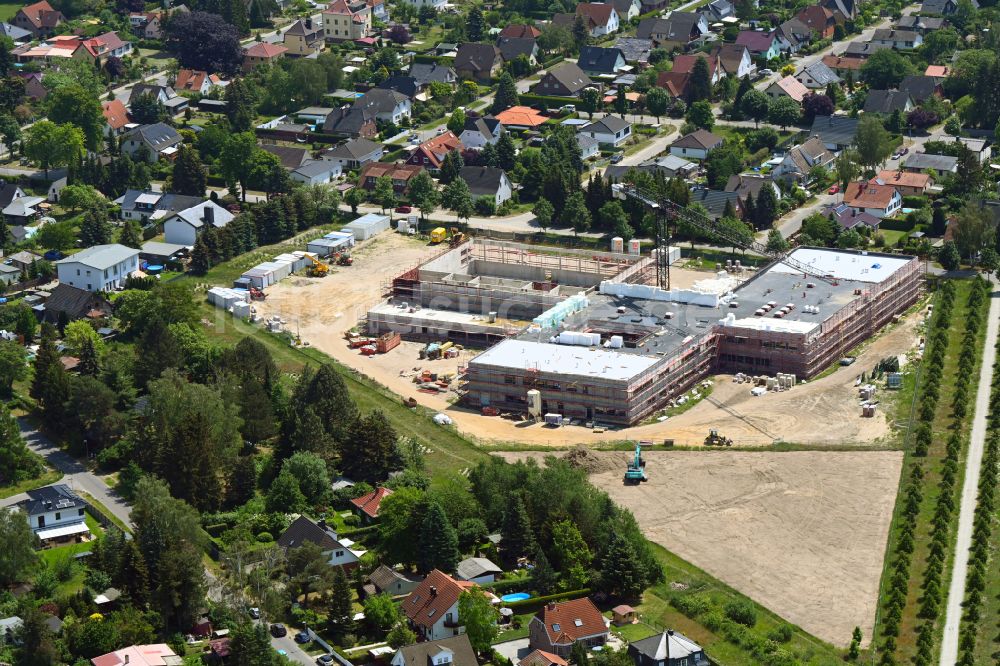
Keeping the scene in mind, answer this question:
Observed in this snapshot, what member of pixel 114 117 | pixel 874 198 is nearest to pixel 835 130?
pixel 874 198

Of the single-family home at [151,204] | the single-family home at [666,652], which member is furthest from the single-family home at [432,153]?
the single-family home at [666,652]

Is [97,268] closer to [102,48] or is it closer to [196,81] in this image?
[196,81]

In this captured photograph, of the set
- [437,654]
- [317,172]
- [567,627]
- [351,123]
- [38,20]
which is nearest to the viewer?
[437,654]

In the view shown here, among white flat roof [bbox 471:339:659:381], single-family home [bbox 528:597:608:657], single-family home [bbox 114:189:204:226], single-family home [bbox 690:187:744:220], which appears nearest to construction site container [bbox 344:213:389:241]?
single-family home [bbox 114:189:204:226]

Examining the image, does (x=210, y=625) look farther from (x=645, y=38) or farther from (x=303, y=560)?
(x=645, y=38)

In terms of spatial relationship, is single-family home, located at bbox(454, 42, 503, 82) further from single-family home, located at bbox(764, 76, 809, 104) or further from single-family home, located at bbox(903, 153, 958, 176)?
single-family home, located at bbox(903, 153, 958, 176)

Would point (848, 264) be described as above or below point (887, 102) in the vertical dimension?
below

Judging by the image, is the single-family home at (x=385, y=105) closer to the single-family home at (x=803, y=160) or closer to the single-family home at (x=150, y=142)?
the single-family home at (x=150, y=142)
